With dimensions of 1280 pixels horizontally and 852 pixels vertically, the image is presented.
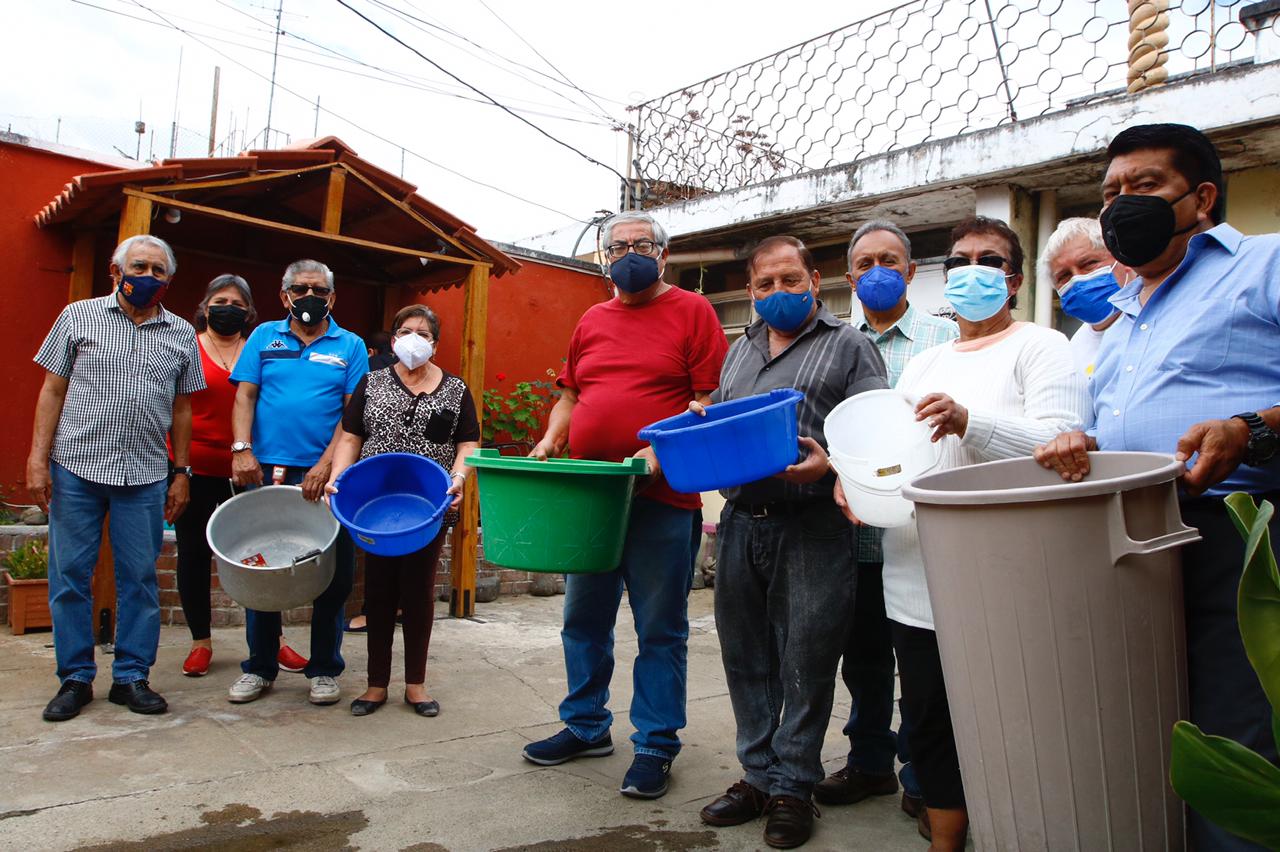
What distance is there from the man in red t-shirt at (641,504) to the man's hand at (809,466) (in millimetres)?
585

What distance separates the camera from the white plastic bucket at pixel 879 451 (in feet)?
7.61

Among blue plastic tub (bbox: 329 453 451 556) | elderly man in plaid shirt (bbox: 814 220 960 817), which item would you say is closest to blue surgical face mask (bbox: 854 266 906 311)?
elderly man in plaid shirt (bbox: 814 220 960 817)

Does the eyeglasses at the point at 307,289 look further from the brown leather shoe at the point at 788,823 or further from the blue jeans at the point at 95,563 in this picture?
the brown leather shoe at the point at 788,823

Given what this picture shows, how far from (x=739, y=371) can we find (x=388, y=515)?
1.64 metres

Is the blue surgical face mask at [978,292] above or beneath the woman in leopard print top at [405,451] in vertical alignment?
above

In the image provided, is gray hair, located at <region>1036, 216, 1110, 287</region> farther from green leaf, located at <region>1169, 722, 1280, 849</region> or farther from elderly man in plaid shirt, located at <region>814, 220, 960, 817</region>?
green leaf, located at <region>1169, 722, 1280, 849</region>

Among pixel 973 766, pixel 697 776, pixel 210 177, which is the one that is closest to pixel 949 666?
pixel 973 766

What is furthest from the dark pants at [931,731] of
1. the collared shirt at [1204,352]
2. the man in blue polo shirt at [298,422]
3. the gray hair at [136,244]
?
the gray hair at [136,244]

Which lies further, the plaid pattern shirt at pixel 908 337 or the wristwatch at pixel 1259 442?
the plaid pattern shirt at pixel 908 337

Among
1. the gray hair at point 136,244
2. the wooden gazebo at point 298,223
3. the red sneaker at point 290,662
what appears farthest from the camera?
the wooden gazebo at point 298,223

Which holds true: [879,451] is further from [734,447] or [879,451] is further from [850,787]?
[850,787]

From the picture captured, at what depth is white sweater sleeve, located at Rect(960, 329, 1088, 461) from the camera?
7.13ft

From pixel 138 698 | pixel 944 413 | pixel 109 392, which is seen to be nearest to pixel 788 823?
pixel 944 413

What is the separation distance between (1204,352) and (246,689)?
11.9ft
